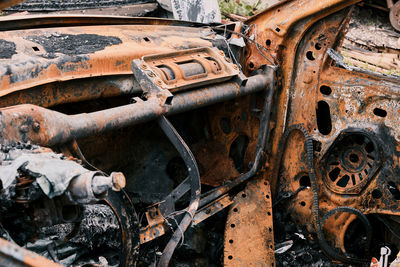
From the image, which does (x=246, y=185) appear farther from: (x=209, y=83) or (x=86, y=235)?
(x=86, y=235)

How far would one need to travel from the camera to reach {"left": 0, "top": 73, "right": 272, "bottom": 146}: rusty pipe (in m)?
1.80

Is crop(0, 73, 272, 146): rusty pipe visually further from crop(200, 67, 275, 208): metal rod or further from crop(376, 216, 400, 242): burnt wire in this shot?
crop(376, 216, 400, 242): burnt wire

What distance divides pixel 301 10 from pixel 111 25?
1.15m

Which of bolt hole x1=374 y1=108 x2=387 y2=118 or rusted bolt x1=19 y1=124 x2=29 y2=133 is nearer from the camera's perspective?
rusted bolt x1=19 y1=124 x2=29 y2=133

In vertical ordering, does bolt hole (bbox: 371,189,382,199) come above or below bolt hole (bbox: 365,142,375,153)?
below

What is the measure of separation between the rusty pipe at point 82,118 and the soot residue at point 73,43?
1.31 ft

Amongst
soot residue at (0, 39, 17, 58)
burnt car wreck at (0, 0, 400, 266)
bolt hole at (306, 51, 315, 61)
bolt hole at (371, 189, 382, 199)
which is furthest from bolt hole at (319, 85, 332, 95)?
soot residue at (0, 39, 17, 58)

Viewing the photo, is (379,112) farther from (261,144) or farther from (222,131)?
(222,131)

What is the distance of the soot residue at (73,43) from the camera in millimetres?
2330

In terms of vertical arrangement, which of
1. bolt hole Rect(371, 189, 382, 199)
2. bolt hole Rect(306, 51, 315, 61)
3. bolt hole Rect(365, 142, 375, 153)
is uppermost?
bolt hole Rect(306, 51, 315, 61)

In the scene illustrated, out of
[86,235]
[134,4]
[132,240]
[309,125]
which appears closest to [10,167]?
[132,240]

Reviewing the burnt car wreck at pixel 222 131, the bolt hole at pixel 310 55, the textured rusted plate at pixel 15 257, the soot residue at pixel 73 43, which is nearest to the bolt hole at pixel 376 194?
the burnt car wreck at pixel 222 131

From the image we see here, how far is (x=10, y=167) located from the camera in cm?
157

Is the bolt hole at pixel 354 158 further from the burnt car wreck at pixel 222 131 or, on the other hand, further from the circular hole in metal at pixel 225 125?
the circular hole in metal at pixel 225 125
